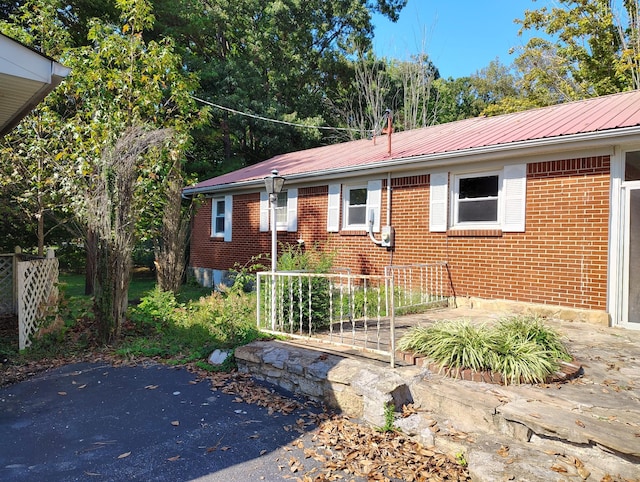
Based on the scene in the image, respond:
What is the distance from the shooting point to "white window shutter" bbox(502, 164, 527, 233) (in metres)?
7.50

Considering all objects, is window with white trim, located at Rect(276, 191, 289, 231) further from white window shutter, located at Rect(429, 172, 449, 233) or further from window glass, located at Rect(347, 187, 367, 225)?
white window shutter, located at Rect(429, 172, 449, 233)

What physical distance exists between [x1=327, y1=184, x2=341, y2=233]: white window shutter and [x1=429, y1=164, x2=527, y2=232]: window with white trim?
2595 millimetres

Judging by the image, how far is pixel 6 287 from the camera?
28.5ft

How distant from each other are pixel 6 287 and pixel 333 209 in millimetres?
6959

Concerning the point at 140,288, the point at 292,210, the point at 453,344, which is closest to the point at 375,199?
the point at 292,210

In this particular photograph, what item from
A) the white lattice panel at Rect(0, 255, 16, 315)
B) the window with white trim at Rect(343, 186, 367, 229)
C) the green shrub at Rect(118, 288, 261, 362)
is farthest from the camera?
the window with white trim at Rect(343, 186, 367, 229)

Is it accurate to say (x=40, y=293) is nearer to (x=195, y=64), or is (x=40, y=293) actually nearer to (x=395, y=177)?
(x=395, y=177)

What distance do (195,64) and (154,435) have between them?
2023 cm

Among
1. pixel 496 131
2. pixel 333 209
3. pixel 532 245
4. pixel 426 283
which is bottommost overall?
pixel 426 283

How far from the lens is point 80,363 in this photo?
6039 mm

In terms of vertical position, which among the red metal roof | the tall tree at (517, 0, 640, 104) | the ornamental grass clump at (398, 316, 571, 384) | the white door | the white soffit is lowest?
the ornamental grass clump at (398, 316, 571, 384)

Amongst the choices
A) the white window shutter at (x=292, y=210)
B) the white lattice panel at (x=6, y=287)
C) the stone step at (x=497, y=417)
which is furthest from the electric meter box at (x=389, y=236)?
the white lattice panel at (x=6, y=287)

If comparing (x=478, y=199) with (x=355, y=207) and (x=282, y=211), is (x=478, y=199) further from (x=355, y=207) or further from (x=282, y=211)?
(x=282, y=211)

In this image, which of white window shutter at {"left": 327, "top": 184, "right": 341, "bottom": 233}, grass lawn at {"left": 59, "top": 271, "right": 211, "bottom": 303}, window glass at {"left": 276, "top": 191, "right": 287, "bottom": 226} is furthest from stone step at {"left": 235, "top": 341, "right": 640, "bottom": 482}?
window glass at {"left": 276, "top": 191, "right": 287, "bottom": 226}
